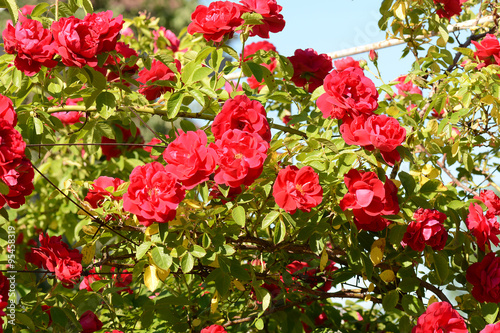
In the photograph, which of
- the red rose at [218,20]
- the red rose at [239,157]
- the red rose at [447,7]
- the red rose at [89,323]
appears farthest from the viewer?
the red rose at [447,7]

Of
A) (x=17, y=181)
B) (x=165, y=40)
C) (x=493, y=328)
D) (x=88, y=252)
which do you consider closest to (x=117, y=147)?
(x=165, y=40)

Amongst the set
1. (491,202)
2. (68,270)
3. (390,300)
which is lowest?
(390,300)

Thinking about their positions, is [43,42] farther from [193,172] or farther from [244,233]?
[244,233]

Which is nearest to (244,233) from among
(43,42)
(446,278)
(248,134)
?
(248,134)

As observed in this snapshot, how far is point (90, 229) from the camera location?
1.34m

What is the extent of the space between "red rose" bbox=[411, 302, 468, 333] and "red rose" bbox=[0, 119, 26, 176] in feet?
3.07

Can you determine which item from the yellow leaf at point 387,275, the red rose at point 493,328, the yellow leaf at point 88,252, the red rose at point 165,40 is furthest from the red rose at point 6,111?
the red rose at point 165,40

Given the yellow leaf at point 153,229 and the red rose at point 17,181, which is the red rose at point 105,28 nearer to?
the red rose at point 17,181

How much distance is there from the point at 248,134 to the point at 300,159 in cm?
26

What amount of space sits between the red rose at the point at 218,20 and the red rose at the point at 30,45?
347 millimetres

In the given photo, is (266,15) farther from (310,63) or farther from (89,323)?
(89,323)

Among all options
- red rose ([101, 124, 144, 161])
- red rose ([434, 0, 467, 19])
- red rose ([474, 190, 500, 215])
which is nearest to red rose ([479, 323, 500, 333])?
red rose ([474, 190, 500, 215])

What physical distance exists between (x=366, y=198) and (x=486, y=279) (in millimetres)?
488

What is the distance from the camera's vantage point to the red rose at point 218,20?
1.28 meters
